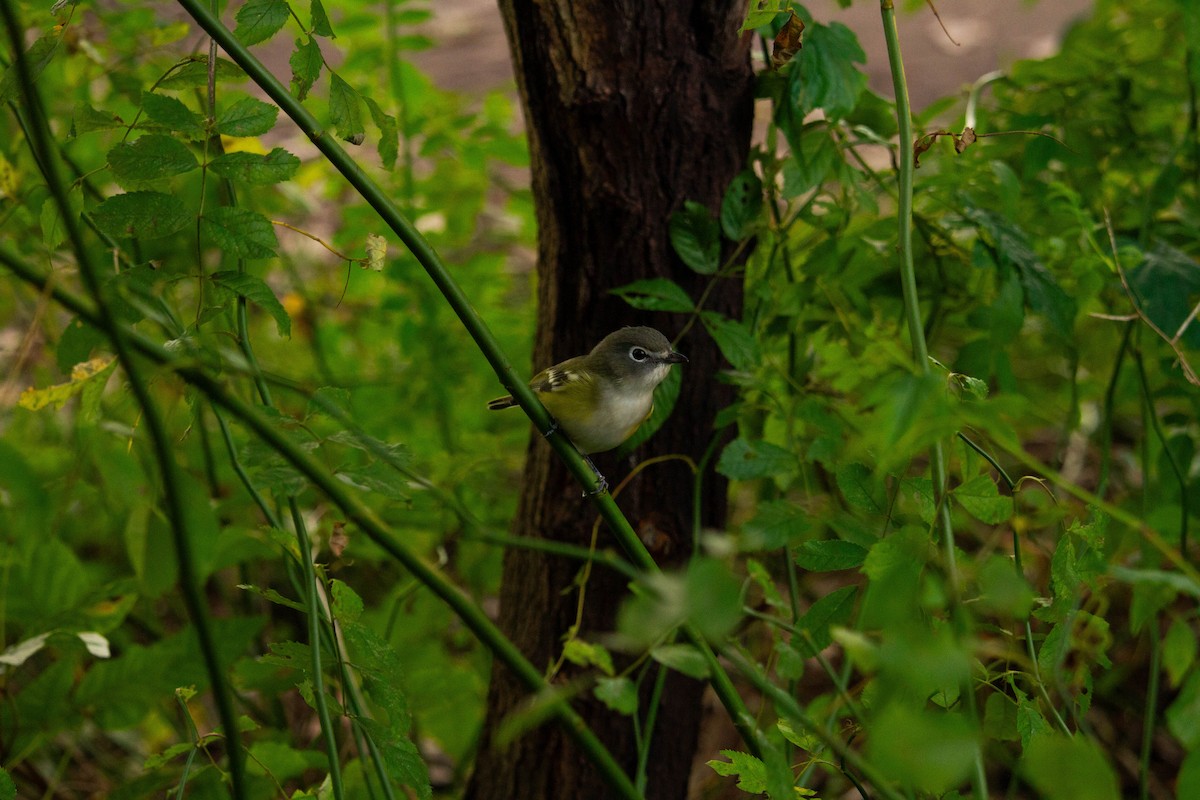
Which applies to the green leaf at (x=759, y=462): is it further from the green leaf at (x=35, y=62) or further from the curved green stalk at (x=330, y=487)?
→ the green leaf at (x=35, y=62)

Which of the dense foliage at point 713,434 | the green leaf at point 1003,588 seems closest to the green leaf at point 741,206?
the dense foliage at point 713,434

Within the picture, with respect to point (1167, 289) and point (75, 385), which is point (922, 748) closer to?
point (75, 385)

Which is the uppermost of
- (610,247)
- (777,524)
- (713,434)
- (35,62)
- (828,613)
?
(35,62)

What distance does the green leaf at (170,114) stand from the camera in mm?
1239

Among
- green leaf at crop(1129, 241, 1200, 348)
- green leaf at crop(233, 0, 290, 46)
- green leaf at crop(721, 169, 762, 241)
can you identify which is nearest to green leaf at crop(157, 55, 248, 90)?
green leaf at crop(233, 0, 290, 46)

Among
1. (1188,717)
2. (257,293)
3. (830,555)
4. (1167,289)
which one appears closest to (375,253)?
(257,293)

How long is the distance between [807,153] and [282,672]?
5.10 feet

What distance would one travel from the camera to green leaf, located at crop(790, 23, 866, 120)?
66.5 inches

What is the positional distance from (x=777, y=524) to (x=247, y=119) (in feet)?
2.70

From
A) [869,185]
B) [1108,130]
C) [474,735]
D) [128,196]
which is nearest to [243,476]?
[128,196]

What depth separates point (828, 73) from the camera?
169cm

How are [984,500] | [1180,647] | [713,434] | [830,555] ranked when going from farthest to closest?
[713,434], [830,555], [984,500], [1180,647]

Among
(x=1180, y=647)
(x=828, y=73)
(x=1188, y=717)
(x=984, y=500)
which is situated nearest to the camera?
(x=1188, y=717)

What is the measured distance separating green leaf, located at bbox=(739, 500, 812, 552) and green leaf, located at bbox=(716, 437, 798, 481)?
0.77 feet
